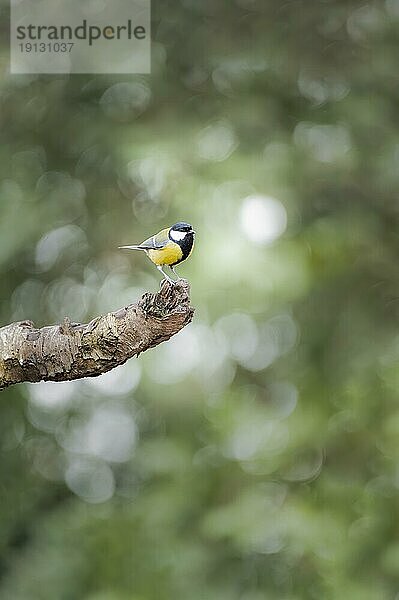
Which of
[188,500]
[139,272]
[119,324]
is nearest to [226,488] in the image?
[188,500]

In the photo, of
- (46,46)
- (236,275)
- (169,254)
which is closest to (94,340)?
(169,254)

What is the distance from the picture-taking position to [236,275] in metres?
1.15

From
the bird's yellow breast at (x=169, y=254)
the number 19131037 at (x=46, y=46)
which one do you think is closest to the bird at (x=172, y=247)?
the bird's yellow breast at (x=169, y=254)

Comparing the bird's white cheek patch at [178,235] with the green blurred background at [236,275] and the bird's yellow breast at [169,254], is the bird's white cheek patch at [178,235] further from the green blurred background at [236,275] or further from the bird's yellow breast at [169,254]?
the green blurred background at [236,275]

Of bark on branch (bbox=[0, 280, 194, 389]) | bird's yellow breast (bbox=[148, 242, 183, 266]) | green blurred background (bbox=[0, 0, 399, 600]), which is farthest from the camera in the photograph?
green blurred background (bbox=[0, 0, 399, 600])

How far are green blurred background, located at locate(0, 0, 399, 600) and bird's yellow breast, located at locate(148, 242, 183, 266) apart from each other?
611mm

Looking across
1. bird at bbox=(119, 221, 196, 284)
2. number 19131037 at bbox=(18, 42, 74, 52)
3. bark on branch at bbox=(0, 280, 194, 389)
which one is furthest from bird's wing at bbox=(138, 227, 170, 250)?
number 19131037 at bbox=(18, 42, 74, 52)

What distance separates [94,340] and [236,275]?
2.43 ft

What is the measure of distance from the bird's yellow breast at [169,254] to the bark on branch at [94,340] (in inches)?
3.7

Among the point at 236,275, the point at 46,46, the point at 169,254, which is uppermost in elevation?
Answer: the point at 169,254

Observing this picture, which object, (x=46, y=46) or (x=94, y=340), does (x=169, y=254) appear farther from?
(x=46, y=46)

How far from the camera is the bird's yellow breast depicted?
0.53m

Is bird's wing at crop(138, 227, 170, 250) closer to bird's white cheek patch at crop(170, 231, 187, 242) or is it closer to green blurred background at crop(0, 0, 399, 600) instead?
bird's white cheek patch at crop(170, 231, 187, 242)

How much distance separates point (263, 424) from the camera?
127 centimetres
